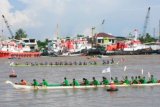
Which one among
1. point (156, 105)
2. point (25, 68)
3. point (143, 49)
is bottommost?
point (156, 105)

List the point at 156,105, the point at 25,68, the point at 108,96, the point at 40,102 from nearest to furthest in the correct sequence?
1. the point at 156,105
2. the point at 40,102
3. the point at 108,96
4. the point at 25,68

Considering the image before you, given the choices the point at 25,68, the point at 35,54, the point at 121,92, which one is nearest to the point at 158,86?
the point at 121,92

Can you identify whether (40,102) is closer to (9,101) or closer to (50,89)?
(9,101)

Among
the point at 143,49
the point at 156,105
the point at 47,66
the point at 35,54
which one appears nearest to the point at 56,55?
the point at 35,54

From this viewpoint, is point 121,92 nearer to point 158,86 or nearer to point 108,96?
point 108,96

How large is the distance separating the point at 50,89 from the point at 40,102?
7.64 meters

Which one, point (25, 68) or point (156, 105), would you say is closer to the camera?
point (156, 105)

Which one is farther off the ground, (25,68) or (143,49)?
(143,49)

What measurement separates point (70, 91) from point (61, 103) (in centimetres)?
820

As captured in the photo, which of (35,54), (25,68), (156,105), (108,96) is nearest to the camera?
(156,105)

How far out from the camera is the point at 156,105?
141ft

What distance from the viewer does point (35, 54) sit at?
190m

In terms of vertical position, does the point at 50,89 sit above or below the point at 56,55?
below

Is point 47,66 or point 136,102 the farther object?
point 47,66
